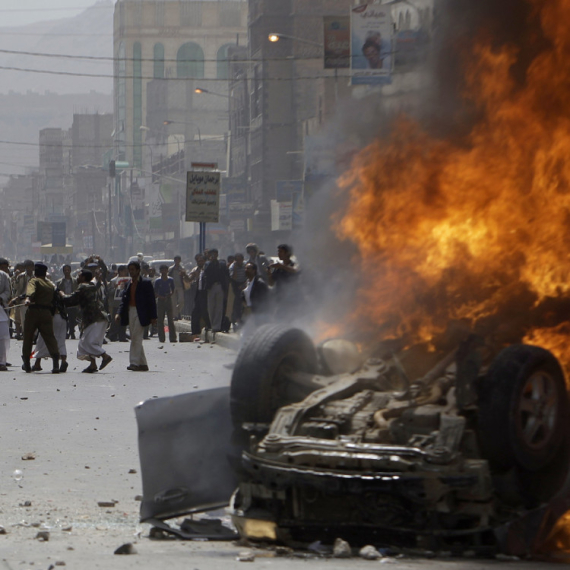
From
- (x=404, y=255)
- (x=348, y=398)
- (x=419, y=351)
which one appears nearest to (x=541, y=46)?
(x=404, y=255)

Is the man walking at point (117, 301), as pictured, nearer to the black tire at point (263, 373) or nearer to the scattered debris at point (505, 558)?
the black tire at point (263, 373)

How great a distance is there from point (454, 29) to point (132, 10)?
17414 cm

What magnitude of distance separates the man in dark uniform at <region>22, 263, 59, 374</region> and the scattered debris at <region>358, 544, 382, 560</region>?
12743 mm

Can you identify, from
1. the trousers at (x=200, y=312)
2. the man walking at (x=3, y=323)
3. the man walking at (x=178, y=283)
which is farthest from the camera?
the man walking at (x=178, y=283)

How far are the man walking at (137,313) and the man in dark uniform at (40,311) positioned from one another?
3.65ft

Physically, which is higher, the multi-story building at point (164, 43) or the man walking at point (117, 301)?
the multi-story building at point (164, 43)

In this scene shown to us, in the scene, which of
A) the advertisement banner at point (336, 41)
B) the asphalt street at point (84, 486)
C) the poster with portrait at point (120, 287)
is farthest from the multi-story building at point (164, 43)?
the asphalt street at point (84, 486)

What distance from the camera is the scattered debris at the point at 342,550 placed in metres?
6.09

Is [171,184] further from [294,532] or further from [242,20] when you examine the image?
[294,532]

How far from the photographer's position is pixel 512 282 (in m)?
8.09

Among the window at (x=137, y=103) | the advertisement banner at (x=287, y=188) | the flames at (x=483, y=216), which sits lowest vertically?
the flames at (x=483, y=216)

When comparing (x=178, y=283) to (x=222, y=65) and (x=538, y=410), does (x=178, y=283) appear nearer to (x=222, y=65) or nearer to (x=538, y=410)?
(x=538, y=410)

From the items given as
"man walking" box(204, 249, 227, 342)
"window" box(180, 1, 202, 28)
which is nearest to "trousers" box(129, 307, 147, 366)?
"man walking" box(204, 249, 227, 342)

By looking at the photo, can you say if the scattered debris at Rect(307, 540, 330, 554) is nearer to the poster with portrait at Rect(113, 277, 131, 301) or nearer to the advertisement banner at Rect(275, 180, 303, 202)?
the poster with portrait at Rect(113, 277, 131, 301)
